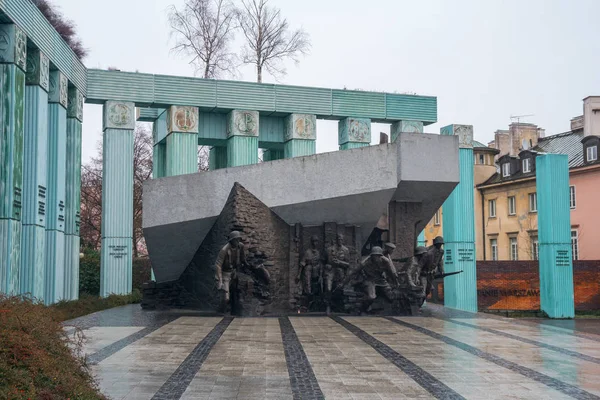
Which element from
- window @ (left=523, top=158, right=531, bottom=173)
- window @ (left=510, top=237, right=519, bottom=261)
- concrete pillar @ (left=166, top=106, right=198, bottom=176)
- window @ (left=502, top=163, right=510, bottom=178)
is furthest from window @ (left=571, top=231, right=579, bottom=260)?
concrete pillar @ (left=166, top=106, right=198, bottom=176)

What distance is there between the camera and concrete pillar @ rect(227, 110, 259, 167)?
28.6 meters

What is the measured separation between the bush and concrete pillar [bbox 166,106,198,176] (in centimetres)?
2059

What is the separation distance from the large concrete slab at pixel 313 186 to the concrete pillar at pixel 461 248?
10.9m

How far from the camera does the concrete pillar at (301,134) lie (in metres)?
29.6

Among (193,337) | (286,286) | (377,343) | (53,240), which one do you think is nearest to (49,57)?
(53,240)

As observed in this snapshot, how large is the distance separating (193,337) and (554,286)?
57.1 ft

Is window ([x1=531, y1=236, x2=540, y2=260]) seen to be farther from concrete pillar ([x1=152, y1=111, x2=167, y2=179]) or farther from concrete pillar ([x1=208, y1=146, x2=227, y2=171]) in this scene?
concrete pillar ([x1=152, y1=111, x2=167, y2=179])

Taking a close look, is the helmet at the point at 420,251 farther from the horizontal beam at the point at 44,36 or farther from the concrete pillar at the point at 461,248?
the horizontal beam at the point at 44,36

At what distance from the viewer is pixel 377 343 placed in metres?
11.4

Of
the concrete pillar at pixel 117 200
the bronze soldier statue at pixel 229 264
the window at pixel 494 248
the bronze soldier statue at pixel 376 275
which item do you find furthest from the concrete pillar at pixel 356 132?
the window at pixel 494 248

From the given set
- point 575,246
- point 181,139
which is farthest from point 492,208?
point 181,139

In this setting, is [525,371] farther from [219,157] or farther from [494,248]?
[494,248]

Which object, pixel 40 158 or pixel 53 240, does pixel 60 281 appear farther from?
pixel 40 158

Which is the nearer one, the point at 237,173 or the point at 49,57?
the point at 237,173
